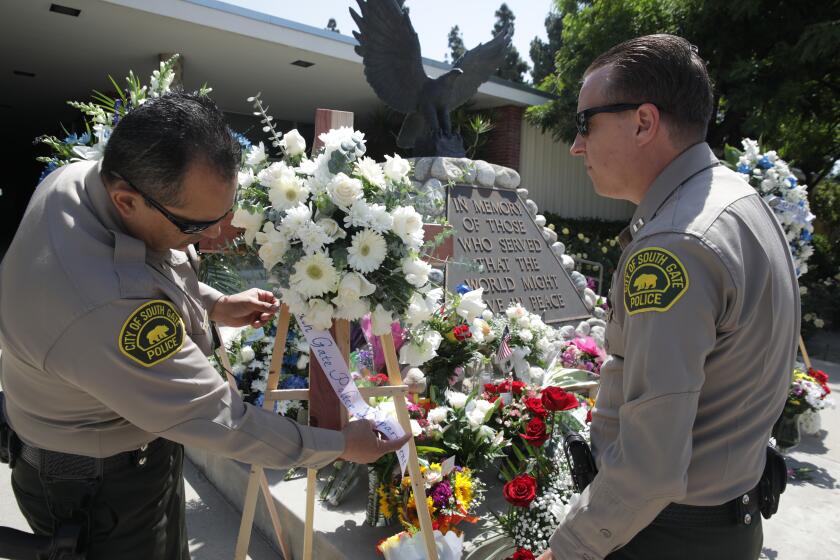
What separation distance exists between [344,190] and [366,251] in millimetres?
207

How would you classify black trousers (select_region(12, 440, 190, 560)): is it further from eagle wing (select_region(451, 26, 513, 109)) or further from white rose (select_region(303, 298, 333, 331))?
eagle wing (select_region(451, 26, 513, 109))

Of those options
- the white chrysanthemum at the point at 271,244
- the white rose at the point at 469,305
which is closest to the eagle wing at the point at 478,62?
the white rose at the point at 469,305

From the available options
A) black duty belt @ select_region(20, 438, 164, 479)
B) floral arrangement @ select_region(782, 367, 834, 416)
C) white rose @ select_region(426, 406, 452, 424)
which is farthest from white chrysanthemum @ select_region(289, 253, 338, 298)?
floral arrangement @ select_region(782, 367, 834, 416)

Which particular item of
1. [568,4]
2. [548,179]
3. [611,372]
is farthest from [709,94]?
[568,4]

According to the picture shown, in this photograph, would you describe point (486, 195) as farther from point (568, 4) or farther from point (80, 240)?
point (568, 4)

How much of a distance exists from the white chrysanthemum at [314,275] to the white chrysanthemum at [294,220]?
0.31 ft

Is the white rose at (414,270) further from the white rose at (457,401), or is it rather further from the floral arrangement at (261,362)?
the floral arrangement at (261,362)

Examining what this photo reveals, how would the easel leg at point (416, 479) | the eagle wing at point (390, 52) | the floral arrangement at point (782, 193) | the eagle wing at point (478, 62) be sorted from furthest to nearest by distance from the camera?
the eagle wing at point (478, 62) → the eagle wing at point (390, 52) → the floral arrangement at point (782, 193) → the easel leg at point (416, 479)

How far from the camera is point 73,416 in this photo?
1332mm

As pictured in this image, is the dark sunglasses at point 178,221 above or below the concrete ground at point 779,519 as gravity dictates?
above

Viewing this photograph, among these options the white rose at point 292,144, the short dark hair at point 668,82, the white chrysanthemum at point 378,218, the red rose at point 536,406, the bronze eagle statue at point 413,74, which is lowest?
the red rose at point 536,406

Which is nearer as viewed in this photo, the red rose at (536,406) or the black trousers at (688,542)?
the black trousers at (688,542)

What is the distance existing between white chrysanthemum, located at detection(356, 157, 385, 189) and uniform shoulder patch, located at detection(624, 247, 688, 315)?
96 centimetres

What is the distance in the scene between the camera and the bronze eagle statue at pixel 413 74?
537cm
